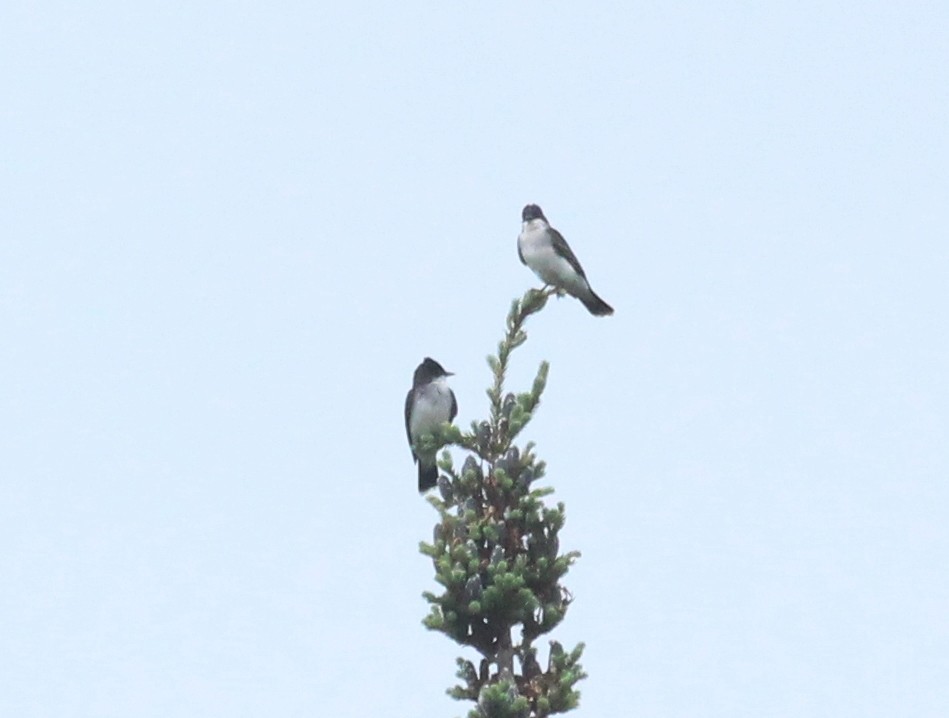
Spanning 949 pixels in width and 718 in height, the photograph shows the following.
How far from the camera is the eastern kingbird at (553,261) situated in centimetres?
1465

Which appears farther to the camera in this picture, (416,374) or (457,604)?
(416,374)

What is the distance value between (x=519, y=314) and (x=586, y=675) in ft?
7.74

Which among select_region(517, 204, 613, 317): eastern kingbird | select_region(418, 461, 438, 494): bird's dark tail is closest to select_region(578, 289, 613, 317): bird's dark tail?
select_region(517, 204, 613, 317): eastern kingbird

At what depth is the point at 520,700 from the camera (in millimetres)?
7973

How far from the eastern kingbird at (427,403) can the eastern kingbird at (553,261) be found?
132cm

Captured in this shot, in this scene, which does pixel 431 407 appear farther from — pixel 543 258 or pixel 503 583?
pixel 503 583

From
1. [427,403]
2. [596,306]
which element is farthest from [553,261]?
[427,403]

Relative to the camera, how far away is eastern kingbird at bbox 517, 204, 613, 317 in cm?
1465

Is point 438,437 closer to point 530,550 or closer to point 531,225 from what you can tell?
point 530,550

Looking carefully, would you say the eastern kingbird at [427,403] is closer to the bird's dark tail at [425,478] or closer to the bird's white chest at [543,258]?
the bird's dark tail at [425,478]

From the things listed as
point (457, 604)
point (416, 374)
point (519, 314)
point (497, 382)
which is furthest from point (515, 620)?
point (416, 374)

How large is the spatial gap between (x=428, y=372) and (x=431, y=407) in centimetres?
35

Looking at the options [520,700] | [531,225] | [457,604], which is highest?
[531,225]

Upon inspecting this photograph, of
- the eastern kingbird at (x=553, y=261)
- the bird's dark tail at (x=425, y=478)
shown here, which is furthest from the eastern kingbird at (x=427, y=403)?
the eastern kingbird at (x=553, y=261)
